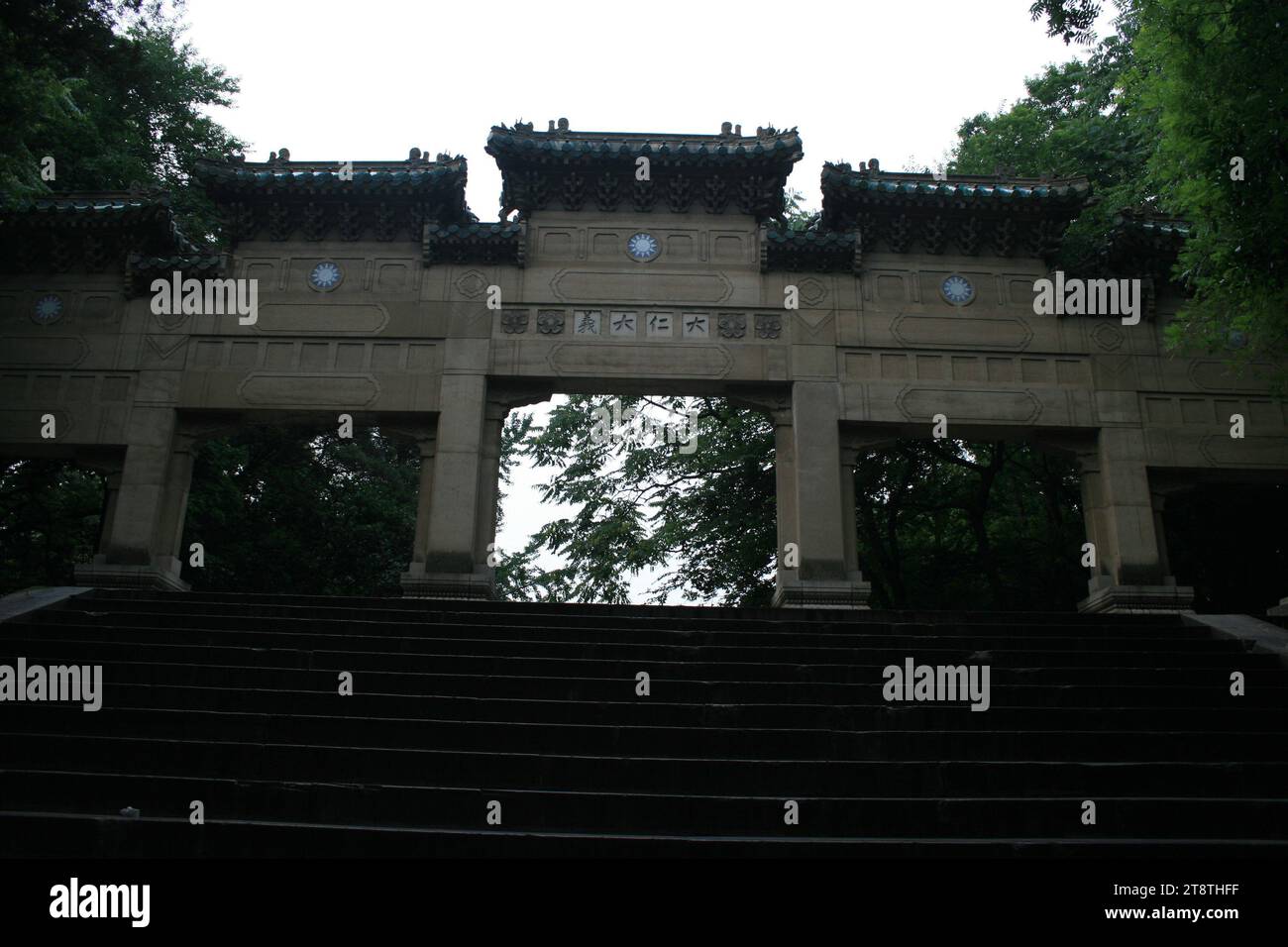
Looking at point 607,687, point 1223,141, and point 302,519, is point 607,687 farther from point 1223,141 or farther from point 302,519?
point 302,519

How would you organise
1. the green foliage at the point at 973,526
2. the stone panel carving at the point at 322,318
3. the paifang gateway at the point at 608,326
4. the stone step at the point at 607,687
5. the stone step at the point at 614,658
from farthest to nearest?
the green foliage at the point at 973,526 → the stone panel carving at the point at 322,318 → the paifang gateway at the point at 608,326 → the stone step at the point at 614,658 → the stone step at the point at 607,687

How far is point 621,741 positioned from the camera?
7.90 metres

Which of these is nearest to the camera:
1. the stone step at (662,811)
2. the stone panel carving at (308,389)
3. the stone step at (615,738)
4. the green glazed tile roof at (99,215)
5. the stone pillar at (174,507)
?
the stone step at (662,811)

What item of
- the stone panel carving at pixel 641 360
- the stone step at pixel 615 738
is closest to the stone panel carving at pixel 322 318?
the stone panel carving at pixel 641 360

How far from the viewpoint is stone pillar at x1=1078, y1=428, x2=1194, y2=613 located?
13.9m

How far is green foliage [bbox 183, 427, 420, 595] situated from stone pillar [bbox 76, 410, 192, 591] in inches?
171

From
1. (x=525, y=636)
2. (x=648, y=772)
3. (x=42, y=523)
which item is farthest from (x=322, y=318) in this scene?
(x=648, y=772)

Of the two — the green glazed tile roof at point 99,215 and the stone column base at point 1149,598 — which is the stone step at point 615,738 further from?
the green glazed tile roof at point 99,215

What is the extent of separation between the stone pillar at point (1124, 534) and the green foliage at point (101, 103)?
1405cm

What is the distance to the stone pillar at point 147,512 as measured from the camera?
13828 millimetres

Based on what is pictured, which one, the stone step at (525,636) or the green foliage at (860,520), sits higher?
the green foliage at (860,520)

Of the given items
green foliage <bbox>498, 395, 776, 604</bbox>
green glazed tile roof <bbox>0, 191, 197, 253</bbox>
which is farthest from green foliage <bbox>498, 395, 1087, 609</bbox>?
green glazed tile roof <bbox>0, 191, 197, 253</bbox>

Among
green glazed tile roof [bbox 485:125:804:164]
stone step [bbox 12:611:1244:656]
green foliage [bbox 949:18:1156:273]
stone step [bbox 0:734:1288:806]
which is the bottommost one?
stone step [bbox 0:734:1288:806]

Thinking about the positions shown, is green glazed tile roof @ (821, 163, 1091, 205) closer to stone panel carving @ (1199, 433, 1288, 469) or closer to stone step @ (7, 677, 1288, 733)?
stone panel carving @ (1199, 433, 1288, 469)
